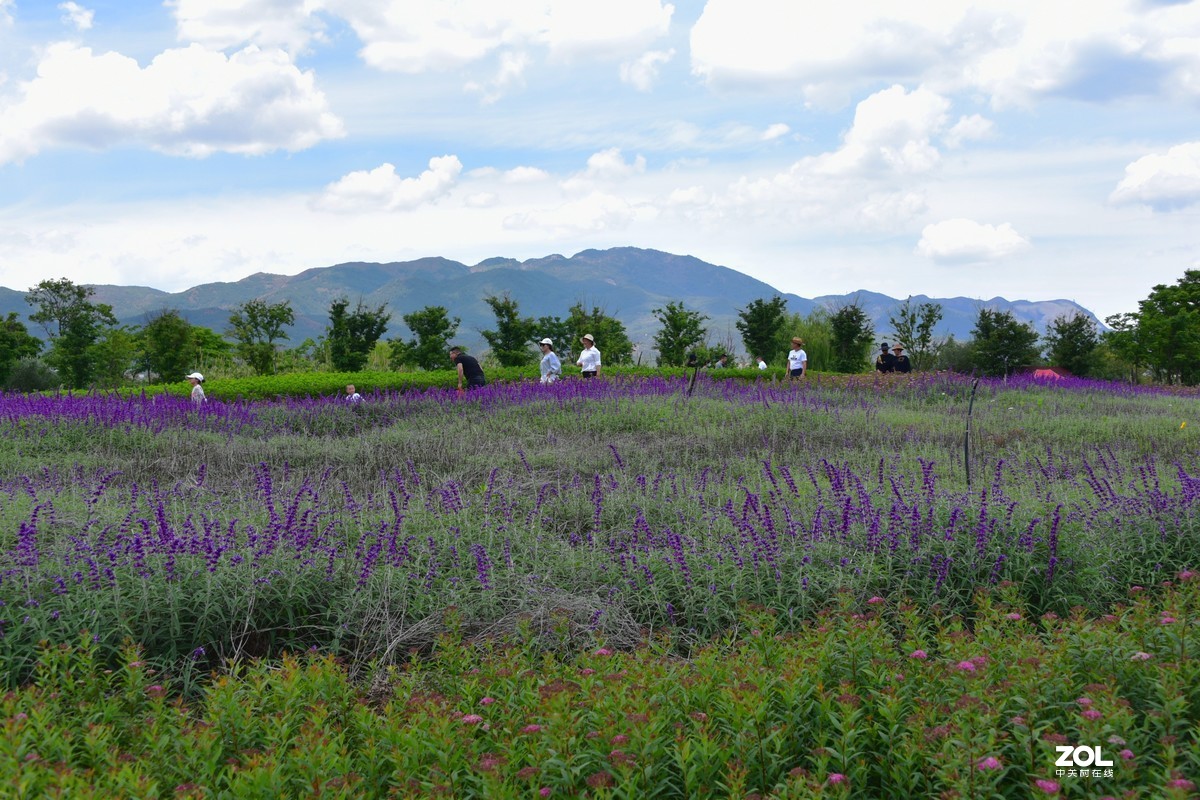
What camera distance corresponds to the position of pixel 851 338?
1486 inches

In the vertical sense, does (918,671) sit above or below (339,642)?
above

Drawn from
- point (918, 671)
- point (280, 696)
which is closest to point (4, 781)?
point (280, 696)

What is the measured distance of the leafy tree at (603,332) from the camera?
34.3m

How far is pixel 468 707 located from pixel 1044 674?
1.91m

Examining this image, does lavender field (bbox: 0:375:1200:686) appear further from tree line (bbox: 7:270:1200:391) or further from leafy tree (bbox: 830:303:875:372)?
leafy tree (bbox: 830:303:875:372)

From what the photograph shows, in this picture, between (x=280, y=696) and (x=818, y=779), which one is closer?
(x=818, y=779)

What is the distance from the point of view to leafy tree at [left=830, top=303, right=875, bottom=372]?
37091 mm

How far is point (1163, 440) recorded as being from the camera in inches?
437

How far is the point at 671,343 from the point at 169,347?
23.1m

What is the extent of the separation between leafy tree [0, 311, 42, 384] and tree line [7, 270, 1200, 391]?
168mm

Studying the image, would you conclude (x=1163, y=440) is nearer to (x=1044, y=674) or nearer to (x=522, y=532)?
(x=522, y=532)

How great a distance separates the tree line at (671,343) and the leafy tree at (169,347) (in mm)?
56

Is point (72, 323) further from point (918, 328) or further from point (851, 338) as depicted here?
point (918, 328)

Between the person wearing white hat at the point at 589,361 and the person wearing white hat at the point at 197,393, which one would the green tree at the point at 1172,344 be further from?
the person wearing white hat at the point at 197,393
